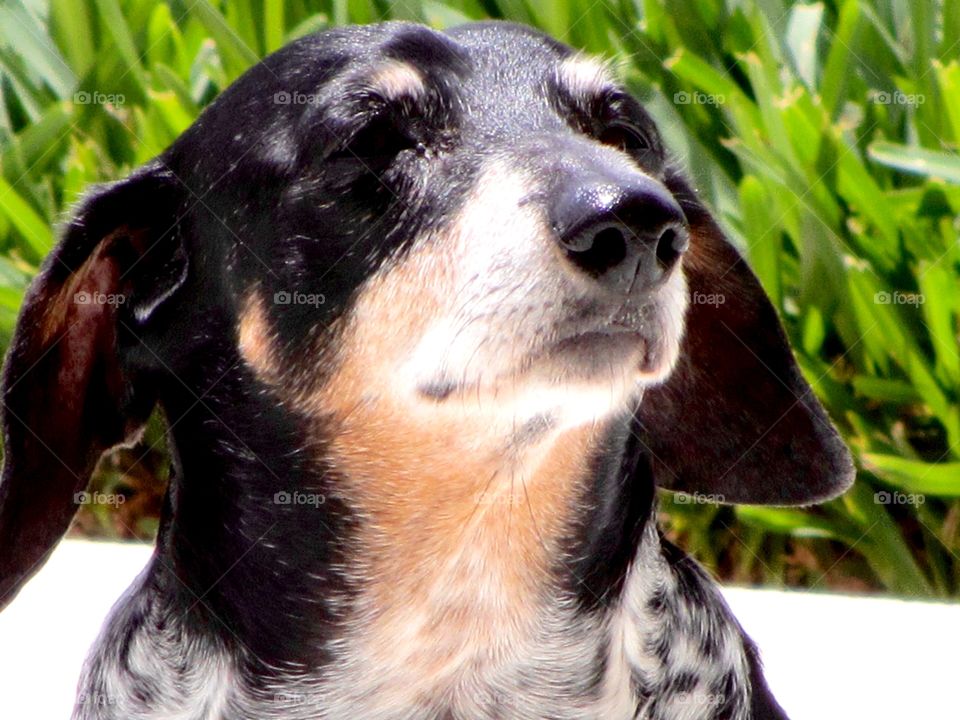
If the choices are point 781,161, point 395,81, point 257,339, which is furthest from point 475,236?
point 781,161

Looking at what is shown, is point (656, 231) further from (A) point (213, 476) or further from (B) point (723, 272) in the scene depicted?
(A) point (213, 476)

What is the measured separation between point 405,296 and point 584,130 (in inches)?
17.9

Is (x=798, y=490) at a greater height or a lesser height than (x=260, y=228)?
lesser

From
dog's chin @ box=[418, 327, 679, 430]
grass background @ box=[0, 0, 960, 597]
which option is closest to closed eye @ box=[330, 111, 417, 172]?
dog's chin @ box=[418, 327, 679, 430]

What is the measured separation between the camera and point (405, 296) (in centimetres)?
206

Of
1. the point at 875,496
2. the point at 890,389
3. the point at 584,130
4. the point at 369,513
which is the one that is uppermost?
the point at 584,130

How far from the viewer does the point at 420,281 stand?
205cm

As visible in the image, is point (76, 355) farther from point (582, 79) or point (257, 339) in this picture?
point (582, 79)

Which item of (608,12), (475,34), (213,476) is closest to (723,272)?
(475,34)

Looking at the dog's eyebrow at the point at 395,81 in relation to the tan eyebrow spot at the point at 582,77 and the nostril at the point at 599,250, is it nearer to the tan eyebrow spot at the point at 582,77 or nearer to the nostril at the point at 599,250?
the tan eyebrow spot at the point at 582,77

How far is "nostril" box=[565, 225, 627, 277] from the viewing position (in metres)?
1.84

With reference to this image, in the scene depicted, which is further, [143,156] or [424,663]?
[143,156]

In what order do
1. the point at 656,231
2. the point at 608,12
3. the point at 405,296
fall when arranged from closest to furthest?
the point at 656,231 < the point at 405,296 < the point at 608,12

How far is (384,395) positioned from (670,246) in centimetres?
51
